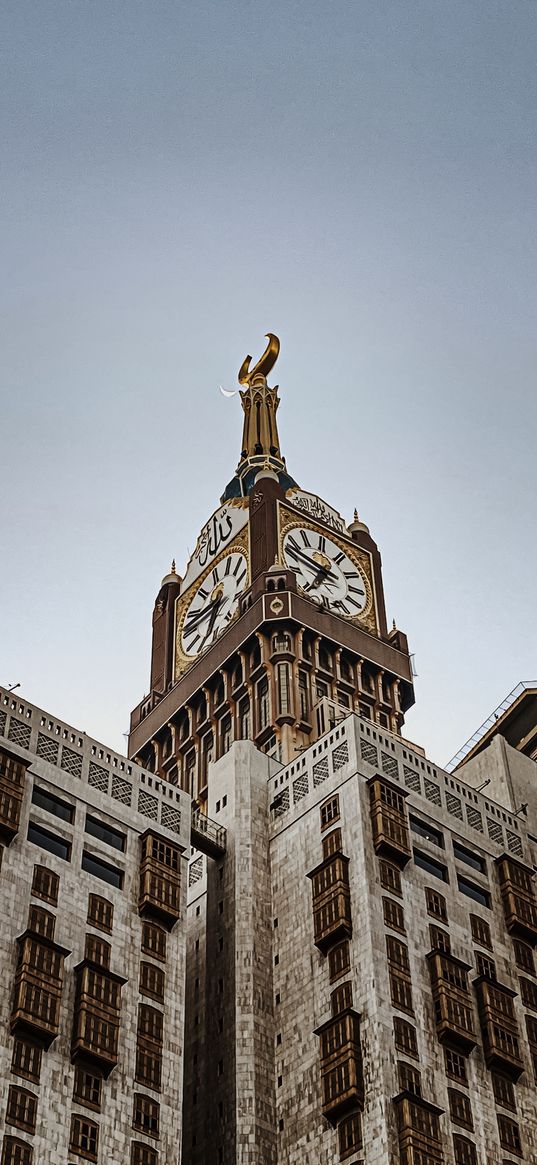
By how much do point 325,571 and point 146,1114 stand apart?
61.5 meters

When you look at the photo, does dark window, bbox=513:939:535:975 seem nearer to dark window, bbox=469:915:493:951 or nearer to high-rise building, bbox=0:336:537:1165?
high-rise building, bbox=0:336:537:1165

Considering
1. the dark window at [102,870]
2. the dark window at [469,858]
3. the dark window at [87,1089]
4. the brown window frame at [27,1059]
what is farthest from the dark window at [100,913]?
the dark window at [469,858]

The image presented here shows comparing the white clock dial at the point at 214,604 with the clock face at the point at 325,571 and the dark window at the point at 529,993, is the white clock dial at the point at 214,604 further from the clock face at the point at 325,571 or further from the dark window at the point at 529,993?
the dark window at the point at 529,993

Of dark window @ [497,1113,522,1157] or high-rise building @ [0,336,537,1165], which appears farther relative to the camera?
dark window @ [497,1113,522,1157]

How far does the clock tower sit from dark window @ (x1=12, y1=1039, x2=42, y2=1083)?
140ft

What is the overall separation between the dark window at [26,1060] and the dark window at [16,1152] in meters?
2.57

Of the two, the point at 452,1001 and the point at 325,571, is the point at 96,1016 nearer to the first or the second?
the point at 452,1001

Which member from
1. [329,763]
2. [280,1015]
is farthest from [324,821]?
[280,1015]

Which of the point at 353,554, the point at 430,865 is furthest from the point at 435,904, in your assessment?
the point at 353,554

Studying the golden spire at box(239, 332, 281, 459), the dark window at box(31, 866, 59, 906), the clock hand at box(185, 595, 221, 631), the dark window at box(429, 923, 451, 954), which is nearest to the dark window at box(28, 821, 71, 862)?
the dark window at box(31, 866, 59, 906)

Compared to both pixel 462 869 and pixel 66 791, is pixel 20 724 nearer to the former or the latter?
pixel 66 791

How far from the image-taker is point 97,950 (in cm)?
6288

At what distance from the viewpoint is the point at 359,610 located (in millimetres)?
116000

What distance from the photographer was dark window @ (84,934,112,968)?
62375 millimetres
